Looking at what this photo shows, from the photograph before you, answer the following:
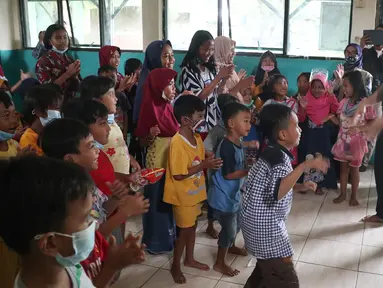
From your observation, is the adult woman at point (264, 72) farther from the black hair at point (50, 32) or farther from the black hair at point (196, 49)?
the black hair at point (50, 32)

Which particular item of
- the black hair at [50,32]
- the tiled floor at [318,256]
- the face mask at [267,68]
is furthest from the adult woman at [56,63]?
the face mask at [267,68]

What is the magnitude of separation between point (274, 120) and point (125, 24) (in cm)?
451

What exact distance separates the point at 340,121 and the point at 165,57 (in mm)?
1874

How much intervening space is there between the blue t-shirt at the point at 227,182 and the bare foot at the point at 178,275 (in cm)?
46

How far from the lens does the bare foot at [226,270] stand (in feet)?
8.70

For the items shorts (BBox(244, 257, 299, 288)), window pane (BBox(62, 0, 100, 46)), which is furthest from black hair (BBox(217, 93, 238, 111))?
window pane (BBox(62, 0, 100, 46))

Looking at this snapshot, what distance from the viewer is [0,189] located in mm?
995

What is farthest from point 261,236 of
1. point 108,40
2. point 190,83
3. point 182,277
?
point 108,40

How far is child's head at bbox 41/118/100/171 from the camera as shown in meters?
1.63

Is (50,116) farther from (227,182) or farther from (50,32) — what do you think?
(50,32)

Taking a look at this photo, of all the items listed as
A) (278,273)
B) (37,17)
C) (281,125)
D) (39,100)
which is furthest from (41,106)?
(37,17)

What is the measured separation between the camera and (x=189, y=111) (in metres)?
2.47

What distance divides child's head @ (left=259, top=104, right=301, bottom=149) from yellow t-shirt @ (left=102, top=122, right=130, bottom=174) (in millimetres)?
900

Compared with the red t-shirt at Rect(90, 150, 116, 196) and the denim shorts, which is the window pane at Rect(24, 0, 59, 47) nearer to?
the denim shorts
